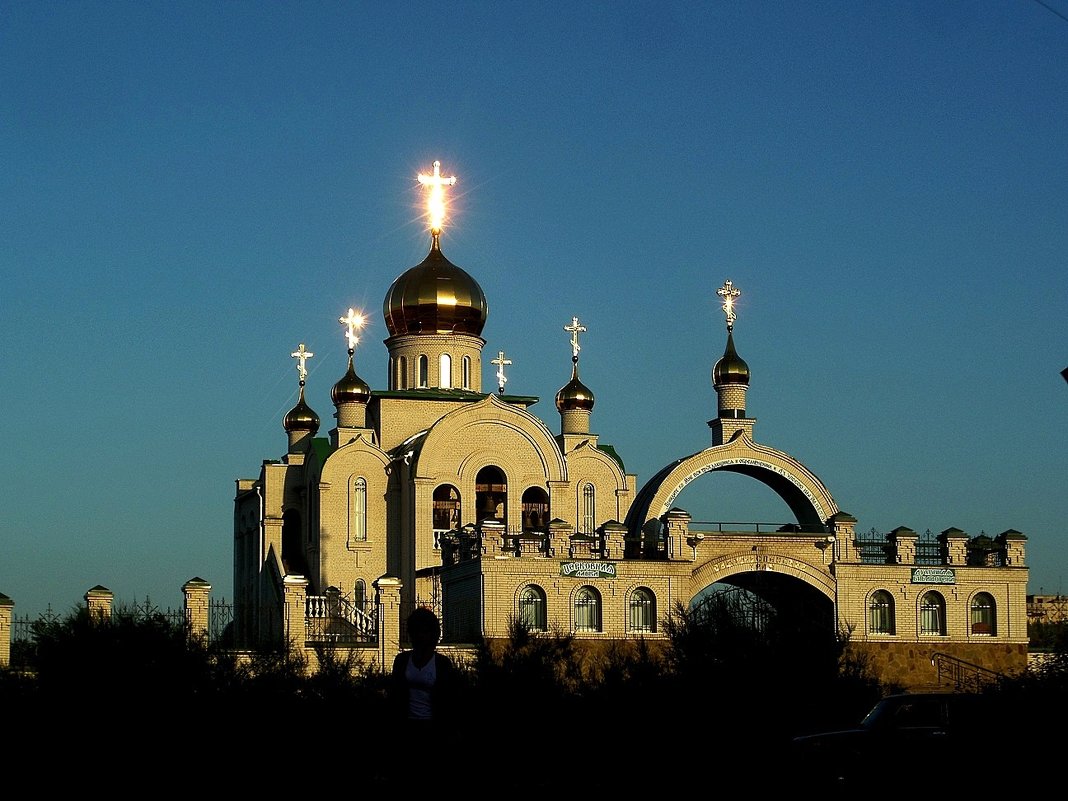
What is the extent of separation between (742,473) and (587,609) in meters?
4.57

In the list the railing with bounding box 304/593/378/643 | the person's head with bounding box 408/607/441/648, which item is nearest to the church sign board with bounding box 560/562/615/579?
the railing with bounding box 304/593/378/643

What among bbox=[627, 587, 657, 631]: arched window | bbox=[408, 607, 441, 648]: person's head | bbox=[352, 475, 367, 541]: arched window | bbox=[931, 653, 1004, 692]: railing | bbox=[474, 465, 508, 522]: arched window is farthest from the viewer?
bbox=[474, 465, 508, 522]: arched window

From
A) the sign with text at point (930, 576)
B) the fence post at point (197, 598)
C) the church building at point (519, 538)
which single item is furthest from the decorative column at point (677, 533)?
the fence post at point (197, 598)

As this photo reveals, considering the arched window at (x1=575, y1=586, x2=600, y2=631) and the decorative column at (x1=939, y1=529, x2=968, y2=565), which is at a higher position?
the decorative column at (x1=939, y1=529, x2=968, y2=565)

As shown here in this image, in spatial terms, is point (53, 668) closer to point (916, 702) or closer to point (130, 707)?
point (130, 707)

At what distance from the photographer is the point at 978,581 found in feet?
106

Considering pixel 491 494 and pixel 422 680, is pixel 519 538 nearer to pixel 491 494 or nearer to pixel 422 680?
pixel 491 494

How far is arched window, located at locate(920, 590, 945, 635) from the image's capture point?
32.0m

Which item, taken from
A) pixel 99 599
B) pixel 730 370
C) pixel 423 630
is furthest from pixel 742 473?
pixel 423 630

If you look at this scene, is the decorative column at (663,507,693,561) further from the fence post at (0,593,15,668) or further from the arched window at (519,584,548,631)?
the fence post at (0,593,15,668)

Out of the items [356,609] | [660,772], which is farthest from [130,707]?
[356,609]

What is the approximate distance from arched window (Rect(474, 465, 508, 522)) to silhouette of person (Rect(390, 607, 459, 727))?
78.2 feet

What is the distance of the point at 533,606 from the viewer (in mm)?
30562

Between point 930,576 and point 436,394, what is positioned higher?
point 436,394
